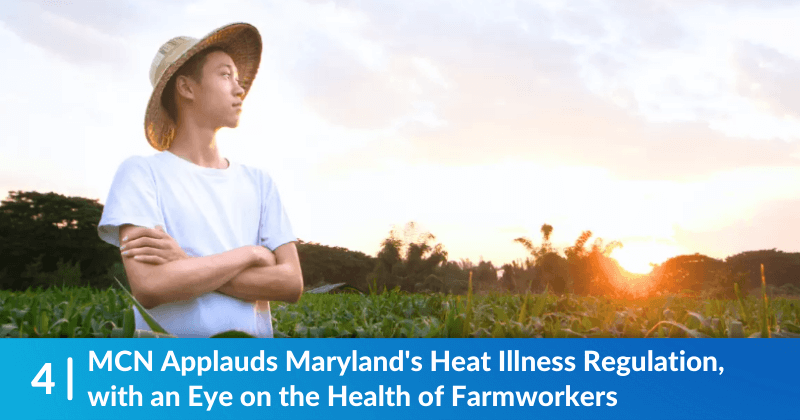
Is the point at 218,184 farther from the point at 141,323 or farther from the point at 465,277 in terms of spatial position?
the point at 465,277

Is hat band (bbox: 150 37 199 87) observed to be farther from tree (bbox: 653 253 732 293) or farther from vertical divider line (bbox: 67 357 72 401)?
tree (bbox: 653 253 732 293)

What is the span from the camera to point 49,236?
82.3 feet

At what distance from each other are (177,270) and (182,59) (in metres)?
0.95

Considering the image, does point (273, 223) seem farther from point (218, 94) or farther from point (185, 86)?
point (185, 86)

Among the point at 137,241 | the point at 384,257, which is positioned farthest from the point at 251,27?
the point at 384,257

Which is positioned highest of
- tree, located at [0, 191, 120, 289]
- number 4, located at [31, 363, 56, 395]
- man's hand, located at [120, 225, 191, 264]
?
tree, located at [0, 191, 120, 289]

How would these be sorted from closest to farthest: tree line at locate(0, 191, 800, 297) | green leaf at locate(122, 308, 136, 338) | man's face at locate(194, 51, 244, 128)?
green leaf at locate(122, 308, 136, 338) < man's face at locate(194, 51, 244, 128) < tree line at locate(0, 191, 800, 297)

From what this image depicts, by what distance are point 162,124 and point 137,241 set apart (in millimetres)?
→ 834

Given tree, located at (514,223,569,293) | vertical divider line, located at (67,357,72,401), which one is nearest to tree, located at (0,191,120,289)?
tree, located at (514,223,569,293)

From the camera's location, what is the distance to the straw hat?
2.39m

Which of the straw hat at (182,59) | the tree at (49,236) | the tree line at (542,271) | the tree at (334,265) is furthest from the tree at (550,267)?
the tree at (49,236)

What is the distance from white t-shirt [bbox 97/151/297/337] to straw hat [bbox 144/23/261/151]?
316 mm

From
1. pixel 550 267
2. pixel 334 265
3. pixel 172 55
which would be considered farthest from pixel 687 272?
pixel 172 55

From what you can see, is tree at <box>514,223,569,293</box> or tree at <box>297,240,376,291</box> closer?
tree at <box>514,223,569,293</box>
